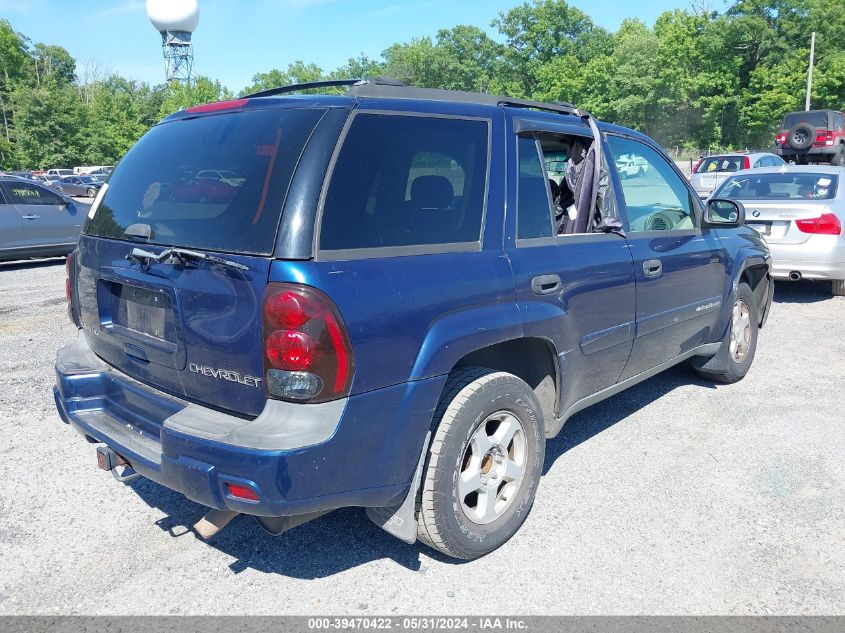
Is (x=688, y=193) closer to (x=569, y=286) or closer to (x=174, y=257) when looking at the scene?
(x=569, y=286)

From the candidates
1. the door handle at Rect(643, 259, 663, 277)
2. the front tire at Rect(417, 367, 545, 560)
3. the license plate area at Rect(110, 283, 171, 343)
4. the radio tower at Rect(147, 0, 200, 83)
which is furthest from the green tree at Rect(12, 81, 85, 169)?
the front tire at Rect(417, 367, 545, 560)

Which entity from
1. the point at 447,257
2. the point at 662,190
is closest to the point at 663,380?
the point at 662,190

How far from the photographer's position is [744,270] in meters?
5.32

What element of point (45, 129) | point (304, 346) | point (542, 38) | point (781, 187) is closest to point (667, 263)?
point (304, 346)

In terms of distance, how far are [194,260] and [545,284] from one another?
5.12ft

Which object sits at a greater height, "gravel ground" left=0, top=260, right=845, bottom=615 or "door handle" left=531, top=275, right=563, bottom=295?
"door handle" left=531, top=275, right=563, bottom=295

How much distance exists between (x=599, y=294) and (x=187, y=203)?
2.05 metres

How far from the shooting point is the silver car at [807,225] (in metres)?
8.06

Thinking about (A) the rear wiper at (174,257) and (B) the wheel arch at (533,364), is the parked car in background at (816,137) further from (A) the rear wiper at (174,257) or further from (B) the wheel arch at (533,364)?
(A) the rear wiper at (174,257)

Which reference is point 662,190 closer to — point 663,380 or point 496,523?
point 663,380

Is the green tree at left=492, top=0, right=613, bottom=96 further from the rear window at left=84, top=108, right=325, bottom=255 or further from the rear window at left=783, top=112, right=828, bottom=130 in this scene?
the rear window at left=84, top=108, right=325, bottom=255

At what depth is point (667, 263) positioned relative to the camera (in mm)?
4164

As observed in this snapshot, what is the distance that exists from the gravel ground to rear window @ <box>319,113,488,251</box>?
1.45 metres

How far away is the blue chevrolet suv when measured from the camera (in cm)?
237
